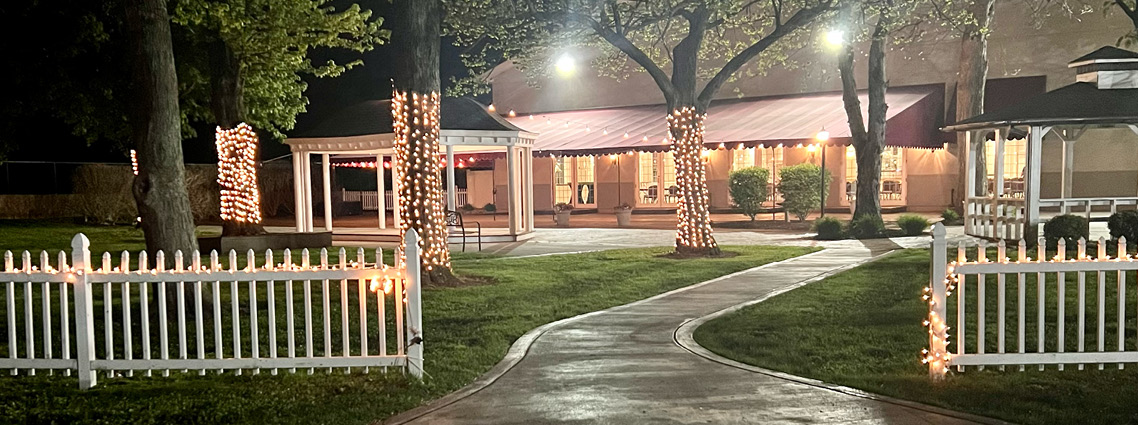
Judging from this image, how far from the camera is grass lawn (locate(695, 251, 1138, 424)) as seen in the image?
19.8 ft

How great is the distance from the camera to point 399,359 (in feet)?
22.6

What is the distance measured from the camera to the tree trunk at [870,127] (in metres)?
21.7

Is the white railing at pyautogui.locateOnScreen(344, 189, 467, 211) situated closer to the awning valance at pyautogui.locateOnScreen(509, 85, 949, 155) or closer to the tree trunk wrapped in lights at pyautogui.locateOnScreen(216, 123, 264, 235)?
the awning valance at pyautogui.locateOnScreen(509, 85, 949, 155)

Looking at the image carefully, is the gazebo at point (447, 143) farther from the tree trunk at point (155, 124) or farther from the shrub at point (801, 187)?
the tree trunk at point (155, 124)

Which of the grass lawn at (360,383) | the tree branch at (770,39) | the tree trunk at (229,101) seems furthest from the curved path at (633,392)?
the tree trunk at (229,101)

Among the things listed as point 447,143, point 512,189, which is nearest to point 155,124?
point 447,143

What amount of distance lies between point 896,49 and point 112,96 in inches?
883

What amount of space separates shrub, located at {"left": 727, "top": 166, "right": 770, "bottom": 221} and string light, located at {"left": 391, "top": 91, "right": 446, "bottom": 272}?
13.7 meters

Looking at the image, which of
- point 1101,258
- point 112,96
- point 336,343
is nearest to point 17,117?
point 112,96

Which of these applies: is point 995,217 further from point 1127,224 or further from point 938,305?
point 938,305

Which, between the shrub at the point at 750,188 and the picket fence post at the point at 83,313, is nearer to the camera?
the picket fence post at the point at 83,313

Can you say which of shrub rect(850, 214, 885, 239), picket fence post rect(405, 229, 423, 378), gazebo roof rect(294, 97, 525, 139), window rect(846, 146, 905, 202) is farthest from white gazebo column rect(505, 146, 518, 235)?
picket fence post rect(405, 229, 423, 378)

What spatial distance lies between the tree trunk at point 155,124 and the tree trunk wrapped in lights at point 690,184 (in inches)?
382

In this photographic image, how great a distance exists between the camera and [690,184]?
17.1m
